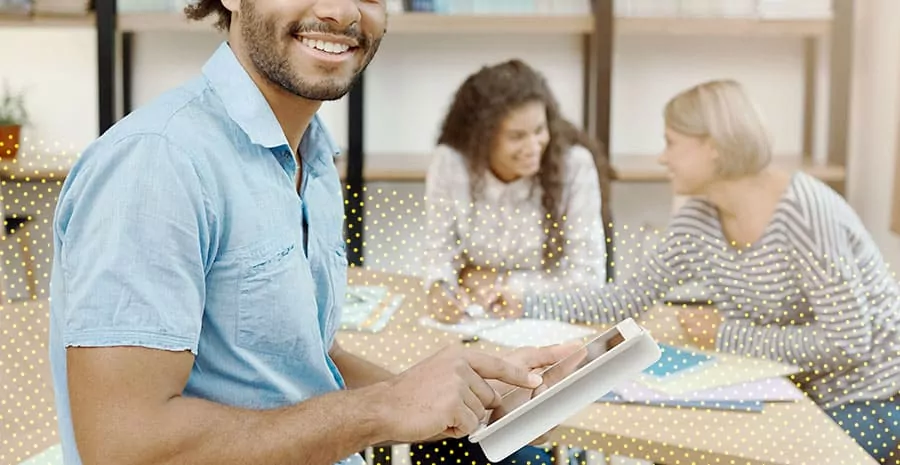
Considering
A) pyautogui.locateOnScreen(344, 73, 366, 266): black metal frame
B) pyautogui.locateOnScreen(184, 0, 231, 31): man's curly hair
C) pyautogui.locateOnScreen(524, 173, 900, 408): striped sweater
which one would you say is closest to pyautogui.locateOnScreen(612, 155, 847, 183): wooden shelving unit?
pyautogui.locateOnScreen(344, 73, 366, 266): black metal frame

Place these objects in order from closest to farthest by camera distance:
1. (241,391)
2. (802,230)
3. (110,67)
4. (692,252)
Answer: (241,391), (802,230), (692,252), (110,67)

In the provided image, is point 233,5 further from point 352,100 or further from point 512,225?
point 352,100

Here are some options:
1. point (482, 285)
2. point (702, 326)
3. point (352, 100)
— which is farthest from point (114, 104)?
point (702, 326)

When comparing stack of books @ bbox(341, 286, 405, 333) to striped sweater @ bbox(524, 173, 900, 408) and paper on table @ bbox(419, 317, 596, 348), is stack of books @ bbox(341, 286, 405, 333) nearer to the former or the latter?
paper on table @ bbox(419, 317, 596, 348)

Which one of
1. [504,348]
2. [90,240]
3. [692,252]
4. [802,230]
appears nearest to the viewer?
[90,240]

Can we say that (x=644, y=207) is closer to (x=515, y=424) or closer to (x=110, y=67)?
(x=110, y=67)

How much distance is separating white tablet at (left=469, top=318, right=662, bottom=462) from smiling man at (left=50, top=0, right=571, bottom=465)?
0.03 metres

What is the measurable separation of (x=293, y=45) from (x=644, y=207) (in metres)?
3.08

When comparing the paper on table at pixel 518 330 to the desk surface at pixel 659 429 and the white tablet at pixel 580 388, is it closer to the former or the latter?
the desk surface at pixel 659 429

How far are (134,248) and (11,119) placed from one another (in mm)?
3389

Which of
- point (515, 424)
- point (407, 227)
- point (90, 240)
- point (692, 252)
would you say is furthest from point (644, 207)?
point (90, 240)

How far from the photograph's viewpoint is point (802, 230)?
2.15 metres

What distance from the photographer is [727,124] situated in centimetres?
236

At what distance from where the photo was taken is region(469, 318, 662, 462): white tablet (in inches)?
40.5
